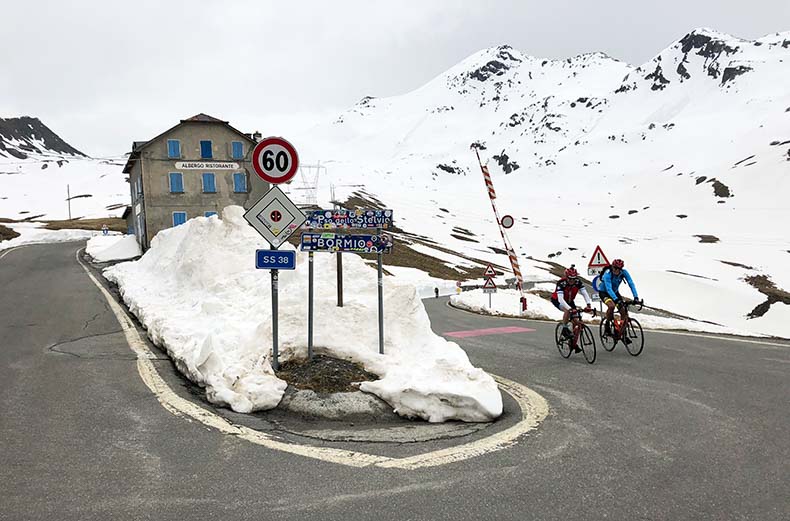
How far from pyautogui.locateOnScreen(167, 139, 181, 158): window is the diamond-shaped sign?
3618 cm

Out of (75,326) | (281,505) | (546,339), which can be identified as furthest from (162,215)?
(281,505)

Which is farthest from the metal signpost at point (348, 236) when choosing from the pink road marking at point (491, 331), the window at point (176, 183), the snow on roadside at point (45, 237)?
the snow on roadside at point (45, 237)

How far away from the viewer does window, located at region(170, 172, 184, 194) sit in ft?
129

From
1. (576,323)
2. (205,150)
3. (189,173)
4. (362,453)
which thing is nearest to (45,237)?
(189,173)

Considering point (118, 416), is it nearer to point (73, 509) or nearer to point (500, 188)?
point (73, 509)

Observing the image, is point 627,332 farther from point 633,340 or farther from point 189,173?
point 189,173

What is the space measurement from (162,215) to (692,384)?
124ft

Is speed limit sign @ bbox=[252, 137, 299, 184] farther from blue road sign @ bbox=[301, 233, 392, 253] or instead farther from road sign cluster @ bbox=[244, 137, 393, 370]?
blue road sign @ bbox=[301, 233, 392, 253]

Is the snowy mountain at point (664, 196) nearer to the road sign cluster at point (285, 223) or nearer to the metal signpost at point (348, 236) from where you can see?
the metal signpost at point (348, 236)

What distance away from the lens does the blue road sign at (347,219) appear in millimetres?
7328

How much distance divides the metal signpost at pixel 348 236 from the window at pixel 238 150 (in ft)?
118

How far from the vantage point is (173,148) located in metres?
39.2

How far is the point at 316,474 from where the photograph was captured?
447 cm

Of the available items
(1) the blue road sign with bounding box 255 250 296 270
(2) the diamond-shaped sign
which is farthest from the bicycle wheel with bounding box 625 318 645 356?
(2) the diamond-shaped sign
